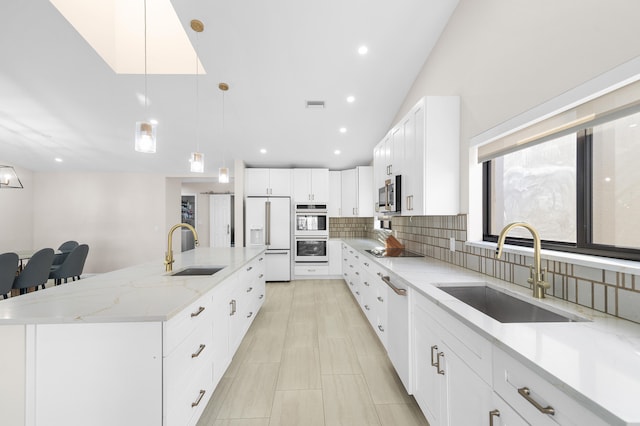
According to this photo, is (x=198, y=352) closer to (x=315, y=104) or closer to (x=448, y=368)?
(x=448, y=368)

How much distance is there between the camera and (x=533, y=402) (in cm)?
72

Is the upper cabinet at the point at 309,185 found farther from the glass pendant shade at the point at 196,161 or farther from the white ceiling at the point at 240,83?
the glass pendant shade at the point at 196,161

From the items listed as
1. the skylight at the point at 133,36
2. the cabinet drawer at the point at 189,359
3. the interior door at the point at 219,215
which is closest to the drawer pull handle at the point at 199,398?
the cabinet drawer at the point at 189,359

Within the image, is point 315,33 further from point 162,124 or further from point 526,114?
point 162,124

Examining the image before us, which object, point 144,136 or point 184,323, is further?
point 144,136

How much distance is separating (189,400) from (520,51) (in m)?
2.73

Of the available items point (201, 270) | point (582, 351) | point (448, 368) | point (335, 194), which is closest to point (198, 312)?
point (201, 270)

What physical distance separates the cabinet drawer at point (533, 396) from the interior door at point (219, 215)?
8469 millimetres

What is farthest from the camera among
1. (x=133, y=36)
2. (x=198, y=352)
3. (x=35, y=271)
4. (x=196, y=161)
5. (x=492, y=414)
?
(x=35, y=271)

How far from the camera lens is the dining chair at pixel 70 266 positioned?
436cm

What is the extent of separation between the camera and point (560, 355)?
2.47 feet

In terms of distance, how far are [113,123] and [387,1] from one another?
4.57 m

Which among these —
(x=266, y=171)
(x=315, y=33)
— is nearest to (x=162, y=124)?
(x=266, y=171)

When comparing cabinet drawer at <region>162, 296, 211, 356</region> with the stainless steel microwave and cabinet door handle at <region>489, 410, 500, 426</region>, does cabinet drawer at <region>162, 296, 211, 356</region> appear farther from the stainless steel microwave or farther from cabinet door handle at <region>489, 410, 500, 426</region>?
the stainless steel microwave
